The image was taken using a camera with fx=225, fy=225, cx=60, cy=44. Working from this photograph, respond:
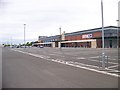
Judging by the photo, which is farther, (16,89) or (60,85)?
(60,85)

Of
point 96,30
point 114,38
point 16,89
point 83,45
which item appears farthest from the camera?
point 83,45

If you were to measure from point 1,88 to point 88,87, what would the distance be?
3.70m

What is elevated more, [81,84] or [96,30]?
[96,30]

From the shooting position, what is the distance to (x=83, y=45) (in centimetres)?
10081

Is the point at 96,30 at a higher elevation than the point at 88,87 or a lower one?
higher

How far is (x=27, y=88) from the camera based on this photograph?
9406 mm

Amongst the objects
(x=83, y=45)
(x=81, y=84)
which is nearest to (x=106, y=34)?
(x=83, y=45)

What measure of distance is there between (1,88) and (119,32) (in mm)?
81149

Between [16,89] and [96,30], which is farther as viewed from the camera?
[96,30]

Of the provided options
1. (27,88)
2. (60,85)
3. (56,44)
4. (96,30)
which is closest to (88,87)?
(60,85)

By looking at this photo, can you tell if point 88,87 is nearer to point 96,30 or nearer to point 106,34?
point 106,34

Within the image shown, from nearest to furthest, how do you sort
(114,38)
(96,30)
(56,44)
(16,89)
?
1. (16,89)
2. (114,38)
3. (96,30)
4. (56,44)

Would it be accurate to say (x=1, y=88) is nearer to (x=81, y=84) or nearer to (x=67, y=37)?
(x=81, y=84)

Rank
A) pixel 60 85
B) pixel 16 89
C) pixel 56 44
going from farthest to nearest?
pixel 56 44 → pixel 60 85 → pixel 16 89
